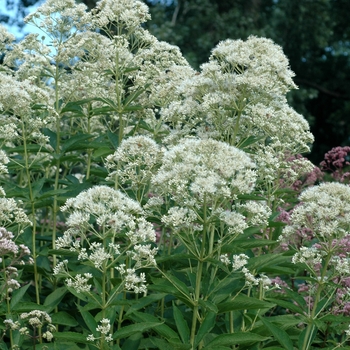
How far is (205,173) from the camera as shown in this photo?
14.6 ft

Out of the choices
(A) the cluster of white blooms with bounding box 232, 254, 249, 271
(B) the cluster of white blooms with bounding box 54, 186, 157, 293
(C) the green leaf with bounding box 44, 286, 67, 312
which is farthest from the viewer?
(C) the green leaf with bounding box 44, 286, 67, 312

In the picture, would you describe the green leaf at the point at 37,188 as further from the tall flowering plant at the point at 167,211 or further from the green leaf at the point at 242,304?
the green leaf at the point at 242,304

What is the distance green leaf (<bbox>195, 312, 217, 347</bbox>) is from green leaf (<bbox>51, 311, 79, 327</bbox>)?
1156mm

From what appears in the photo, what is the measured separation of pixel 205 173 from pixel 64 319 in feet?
5.77

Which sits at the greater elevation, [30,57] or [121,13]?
[121,13]

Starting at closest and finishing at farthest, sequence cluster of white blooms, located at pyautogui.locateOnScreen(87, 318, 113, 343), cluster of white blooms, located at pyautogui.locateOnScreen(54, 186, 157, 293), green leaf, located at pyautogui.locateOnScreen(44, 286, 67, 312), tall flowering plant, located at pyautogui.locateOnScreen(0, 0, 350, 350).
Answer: cluster of white blooms, located at pyautogui.locateOnScreen(87, 318, 113, 343) < cluster of white blooms, located at pyautogui.locateOnScreen(54, 186, 157, 293) < tall flowering plant, located at pyautogui.locateOnScreen(0, 0, 350, 350) < green leaf, located at pyautogui.locateOnScreen(44, 286, 67, 312)

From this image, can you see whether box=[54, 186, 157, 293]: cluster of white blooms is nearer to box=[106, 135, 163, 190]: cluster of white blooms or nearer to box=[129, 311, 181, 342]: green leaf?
box=[129, 311, 181, 342]: green leaf

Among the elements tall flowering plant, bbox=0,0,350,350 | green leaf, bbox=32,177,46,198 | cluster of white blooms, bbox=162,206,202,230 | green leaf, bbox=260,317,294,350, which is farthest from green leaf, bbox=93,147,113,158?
green leaf, bbox=260,317,294,350

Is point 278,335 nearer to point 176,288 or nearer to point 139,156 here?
point 176,288

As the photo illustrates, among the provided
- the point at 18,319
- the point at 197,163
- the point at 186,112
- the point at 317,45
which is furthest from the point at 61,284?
the point at 317,45

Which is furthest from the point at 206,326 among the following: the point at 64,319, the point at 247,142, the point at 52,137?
the point at 52,137

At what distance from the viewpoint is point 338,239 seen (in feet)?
15.7

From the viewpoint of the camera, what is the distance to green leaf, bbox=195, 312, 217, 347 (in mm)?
4572

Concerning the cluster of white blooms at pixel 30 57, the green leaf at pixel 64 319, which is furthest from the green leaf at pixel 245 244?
the cluster of white blooms at pixel 30 57
